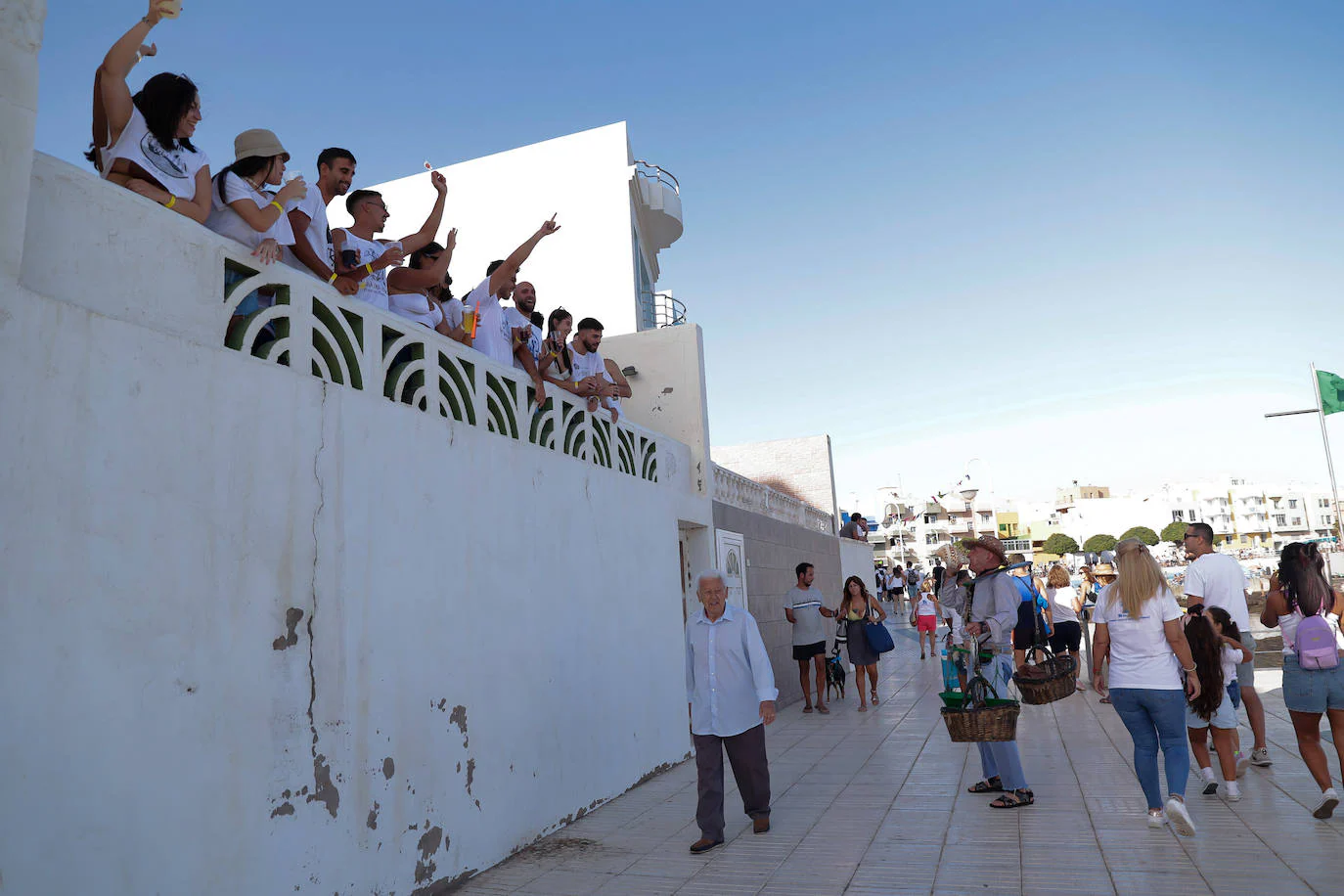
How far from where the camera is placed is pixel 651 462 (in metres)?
8.52

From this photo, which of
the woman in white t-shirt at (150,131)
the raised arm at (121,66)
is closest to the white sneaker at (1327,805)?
the woman in white t-shirt at (150,131)

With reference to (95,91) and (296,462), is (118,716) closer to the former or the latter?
(296,462)

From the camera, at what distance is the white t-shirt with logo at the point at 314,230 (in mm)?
4367

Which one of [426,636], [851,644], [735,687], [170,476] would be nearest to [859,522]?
[851,644]

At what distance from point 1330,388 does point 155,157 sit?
79.9 feet

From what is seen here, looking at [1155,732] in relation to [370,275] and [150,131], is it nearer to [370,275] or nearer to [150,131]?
[370,275]

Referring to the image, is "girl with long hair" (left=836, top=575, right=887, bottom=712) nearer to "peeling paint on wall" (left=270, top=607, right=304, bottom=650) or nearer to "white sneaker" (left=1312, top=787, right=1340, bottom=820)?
"white sneaker" (left=1312, top=787, right=1340, bottom=820)

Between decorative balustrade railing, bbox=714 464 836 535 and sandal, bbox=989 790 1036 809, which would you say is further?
decorative balustrade railing, bbox=714 464 836 535

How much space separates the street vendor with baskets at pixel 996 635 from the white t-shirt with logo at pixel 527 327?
11.5 feet

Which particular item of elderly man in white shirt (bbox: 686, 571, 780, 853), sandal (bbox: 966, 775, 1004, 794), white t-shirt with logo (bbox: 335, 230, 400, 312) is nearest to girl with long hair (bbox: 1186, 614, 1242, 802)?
sandal (bbox: 966, 775, 1004, 794)

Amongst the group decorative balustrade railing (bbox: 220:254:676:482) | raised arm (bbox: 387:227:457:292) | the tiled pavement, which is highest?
raised arm (bbox: 387:227:457:292)

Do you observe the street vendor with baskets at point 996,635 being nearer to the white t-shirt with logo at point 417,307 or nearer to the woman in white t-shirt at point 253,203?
the white t-shirt with logo at point 417,307

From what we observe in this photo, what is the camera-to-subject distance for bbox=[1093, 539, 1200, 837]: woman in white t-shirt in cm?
500

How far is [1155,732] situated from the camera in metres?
5.14
